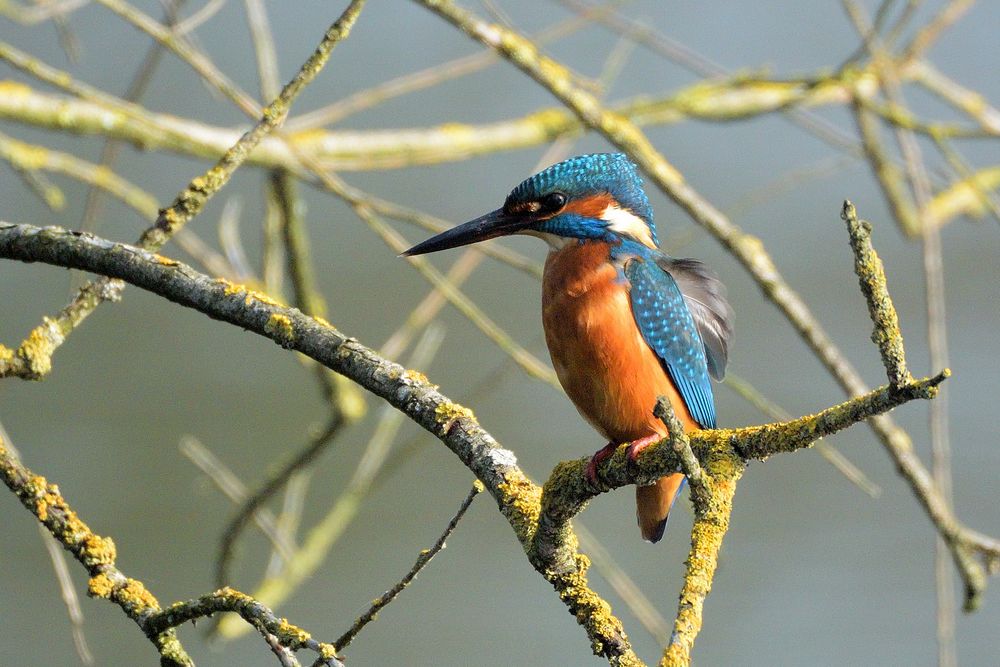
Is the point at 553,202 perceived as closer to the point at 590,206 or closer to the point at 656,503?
the point at 590,206

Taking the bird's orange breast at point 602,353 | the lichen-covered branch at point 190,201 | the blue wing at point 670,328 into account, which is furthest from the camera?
the blue wing at point 670,328

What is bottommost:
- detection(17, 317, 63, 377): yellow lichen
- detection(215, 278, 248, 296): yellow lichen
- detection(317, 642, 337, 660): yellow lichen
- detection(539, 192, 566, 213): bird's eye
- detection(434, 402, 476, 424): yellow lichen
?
detection(317, 642, 337, 660): yellow lichen

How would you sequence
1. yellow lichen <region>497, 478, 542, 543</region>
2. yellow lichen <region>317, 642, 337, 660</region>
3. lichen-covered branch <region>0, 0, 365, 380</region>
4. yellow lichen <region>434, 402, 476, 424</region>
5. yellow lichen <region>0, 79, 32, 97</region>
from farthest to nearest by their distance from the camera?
yellow lichen <region>0, 79, 32, 97</region> < lichen-covered branch <region>0, 0, 365, 380</region> < yellow lichen <region>434, 402, 476, 424</region> < yellow lichen <region>497, 478, 542, 543</region> < yellow lichen <region>317, 642, 337, 660</region>

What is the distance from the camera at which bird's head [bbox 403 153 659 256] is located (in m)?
2.53

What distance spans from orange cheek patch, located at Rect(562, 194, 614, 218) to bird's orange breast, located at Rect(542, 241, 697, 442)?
0.17 m

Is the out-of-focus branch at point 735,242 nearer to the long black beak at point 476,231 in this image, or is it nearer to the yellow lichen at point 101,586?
the long black beak at point 476,231

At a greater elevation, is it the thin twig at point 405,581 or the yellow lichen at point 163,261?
the yellow lichen at point 163,261

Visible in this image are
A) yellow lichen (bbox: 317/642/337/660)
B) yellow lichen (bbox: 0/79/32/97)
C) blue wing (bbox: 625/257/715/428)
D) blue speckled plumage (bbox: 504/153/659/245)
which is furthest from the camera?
yellow lichen (bbox: 0/79/32/97)

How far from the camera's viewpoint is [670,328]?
8.04 feet

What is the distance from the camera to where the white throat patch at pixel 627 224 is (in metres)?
2.65

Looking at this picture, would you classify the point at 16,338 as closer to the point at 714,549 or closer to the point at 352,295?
the point at 352,295

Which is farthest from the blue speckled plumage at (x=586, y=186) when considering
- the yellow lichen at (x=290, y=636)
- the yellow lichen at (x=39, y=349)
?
the yellow lichen at (x=290, y=636)

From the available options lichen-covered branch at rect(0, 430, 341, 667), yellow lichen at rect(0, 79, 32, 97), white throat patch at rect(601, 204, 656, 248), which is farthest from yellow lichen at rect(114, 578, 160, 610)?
yellow lichen at rect(0, 79, 32, 97)

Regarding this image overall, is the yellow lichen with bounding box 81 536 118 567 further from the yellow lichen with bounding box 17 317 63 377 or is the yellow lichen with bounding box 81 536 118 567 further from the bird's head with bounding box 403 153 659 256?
the bird's head with bounding box 403 153 659 256
